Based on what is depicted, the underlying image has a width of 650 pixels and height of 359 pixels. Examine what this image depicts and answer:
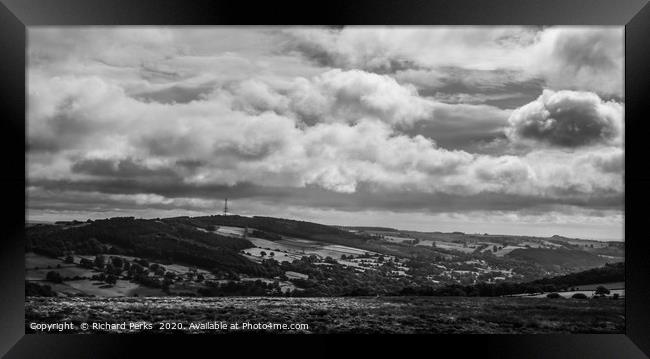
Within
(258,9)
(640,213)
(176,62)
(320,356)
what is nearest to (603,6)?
(640,213)

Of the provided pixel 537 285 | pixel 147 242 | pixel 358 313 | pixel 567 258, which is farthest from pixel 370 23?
pixel 147 242

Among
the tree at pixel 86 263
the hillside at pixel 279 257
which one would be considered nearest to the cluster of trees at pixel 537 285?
the hillside at pixel 279 257

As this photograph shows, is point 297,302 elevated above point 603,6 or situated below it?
below

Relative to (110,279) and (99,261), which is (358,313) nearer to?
(110,279)

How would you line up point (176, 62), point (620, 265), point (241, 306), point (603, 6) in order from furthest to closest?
point (620, 265), point (176, 62), point (241, 306), point (603, 6)

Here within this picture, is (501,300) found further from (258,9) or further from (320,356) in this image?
(258,9)

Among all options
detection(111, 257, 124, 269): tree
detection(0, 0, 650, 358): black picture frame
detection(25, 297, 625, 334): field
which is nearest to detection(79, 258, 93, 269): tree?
detection(111, 257, 124, 269): tree
